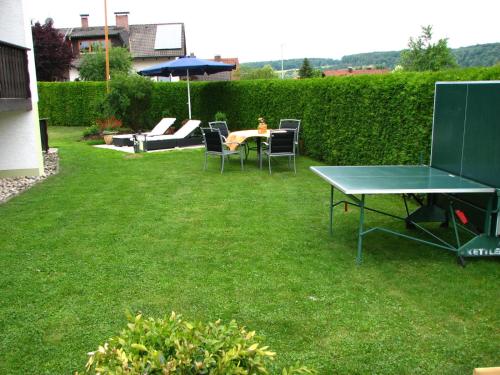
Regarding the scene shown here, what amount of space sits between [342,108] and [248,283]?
277 inches

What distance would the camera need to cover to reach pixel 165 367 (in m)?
1.73

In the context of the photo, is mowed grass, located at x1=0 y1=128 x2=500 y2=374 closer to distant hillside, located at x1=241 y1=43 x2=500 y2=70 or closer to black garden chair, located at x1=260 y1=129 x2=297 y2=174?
black garden chair, located at x1=260 y1=129 x2=297 y2=174

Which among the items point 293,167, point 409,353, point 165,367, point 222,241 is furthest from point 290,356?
point 293,167

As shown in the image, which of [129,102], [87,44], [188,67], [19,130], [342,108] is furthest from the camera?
[87,44]

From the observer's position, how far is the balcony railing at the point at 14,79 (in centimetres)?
917

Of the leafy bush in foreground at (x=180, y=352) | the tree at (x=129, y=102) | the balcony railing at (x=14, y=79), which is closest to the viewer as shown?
the leafy bush in foreground at (x=180, y=352)

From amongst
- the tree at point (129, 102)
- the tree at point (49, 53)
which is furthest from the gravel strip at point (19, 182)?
the tree at point (49, 53)

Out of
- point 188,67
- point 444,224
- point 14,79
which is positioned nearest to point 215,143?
point 14,79

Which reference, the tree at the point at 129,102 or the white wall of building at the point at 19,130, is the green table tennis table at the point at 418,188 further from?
the tree at the point at 129,102

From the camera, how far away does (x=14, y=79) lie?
9805 mm

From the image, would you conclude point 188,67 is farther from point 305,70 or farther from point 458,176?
point 305,70

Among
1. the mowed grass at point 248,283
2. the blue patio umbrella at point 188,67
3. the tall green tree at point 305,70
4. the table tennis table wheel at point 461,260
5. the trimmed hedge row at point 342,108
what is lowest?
the mowed grass at point 248,283

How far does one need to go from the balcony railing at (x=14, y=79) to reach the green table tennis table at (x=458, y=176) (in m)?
6.55

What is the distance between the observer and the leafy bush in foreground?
176 cm
